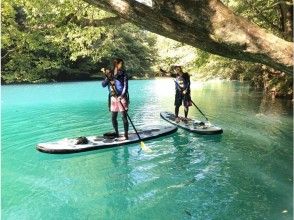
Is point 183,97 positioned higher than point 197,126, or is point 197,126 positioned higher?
point 183,97

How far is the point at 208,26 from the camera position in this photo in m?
4.65

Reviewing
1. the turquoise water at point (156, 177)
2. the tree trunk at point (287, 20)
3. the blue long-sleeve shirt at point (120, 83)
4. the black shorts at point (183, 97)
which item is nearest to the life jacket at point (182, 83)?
the black shorts at point (183, 97)

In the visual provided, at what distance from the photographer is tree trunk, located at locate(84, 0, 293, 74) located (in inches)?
179

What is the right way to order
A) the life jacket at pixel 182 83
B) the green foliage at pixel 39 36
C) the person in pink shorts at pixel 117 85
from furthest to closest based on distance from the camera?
the life jacket at pixel 182 83
the person in pink shorts at pixel 117 85
the green foliage at pixel 39 36

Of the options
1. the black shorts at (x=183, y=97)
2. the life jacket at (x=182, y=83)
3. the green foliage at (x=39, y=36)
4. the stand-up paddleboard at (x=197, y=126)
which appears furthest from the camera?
the black shorts at (x=183, y=97)

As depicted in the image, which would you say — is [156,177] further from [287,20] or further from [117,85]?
[287,20]

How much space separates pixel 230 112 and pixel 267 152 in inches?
338

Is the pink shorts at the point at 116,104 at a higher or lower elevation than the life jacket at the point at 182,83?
lower

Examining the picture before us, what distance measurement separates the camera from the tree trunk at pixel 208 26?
4.55 m

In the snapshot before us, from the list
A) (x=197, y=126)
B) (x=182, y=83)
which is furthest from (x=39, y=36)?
(x=197, y=126)

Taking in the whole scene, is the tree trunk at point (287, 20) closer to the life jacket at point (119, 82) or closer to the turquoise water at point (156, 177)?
the turquoise water at point (156, 177)

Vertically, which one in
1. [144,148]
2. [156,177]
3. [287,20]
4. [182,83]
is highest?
[287,20]

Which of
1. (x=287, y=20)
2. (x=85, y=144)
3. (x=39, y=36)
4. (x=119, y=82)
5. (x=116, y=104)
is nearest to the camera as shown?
(x=39, y=36)

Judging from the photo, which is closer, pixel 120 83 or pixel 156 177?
pixel 156 177
